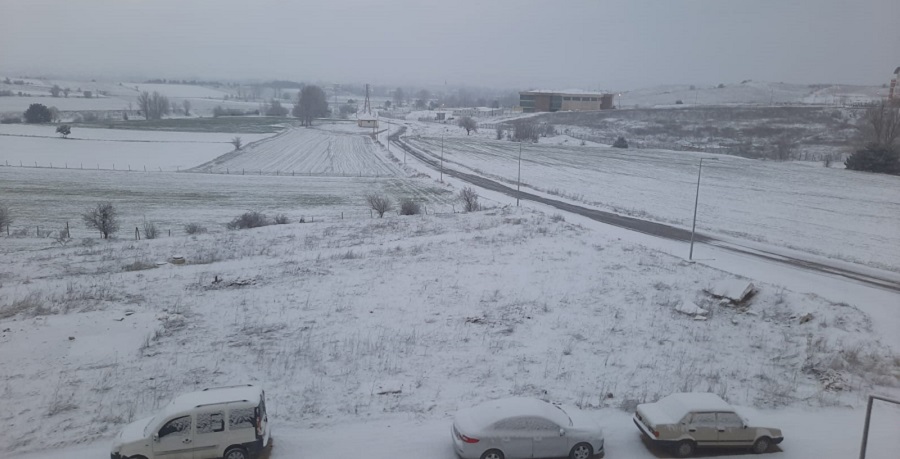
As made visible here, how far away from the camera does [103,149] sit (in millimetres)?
64000

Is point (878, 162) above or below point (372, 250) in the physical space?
above

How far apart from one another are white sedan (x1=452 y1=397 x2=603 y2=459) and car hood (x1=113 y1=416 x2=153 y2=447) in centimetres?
506

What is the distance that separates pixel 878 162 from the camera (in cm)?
4488

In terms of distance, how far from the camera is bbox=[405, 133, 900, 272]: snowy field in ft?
99.6

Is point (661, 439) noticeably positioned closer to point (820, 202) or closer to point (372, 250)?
point (372, 250)

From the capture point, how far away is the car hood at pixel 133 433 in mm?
8914

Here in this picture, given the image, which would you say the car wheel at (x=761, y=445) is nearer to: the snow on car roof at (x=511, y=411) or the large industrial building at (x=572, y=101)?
the snow on car roof at (x=511, y=411)

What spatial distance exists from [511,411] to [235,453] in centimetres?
455

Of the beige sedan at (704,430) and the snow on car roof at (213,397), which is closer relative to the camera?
the snow on car roof at (213,397)

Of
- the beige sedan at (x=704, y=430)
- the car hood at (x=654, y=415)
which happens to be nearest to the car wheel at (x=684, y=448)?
the beige sedan at (x=704, y=430)

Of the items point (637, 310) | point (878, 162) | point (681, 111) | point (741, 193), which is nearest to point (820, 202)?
point (741, 193)

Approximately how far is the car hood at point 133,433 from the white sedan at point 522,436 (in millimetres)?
5065

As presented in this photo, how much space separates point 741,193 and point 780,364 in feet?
111

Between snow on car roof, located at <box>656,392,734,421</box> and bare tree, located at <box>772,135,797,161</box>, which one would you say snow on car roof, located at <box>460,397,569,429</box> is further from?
bare tree, located at <box>772,135,797,161</box>
